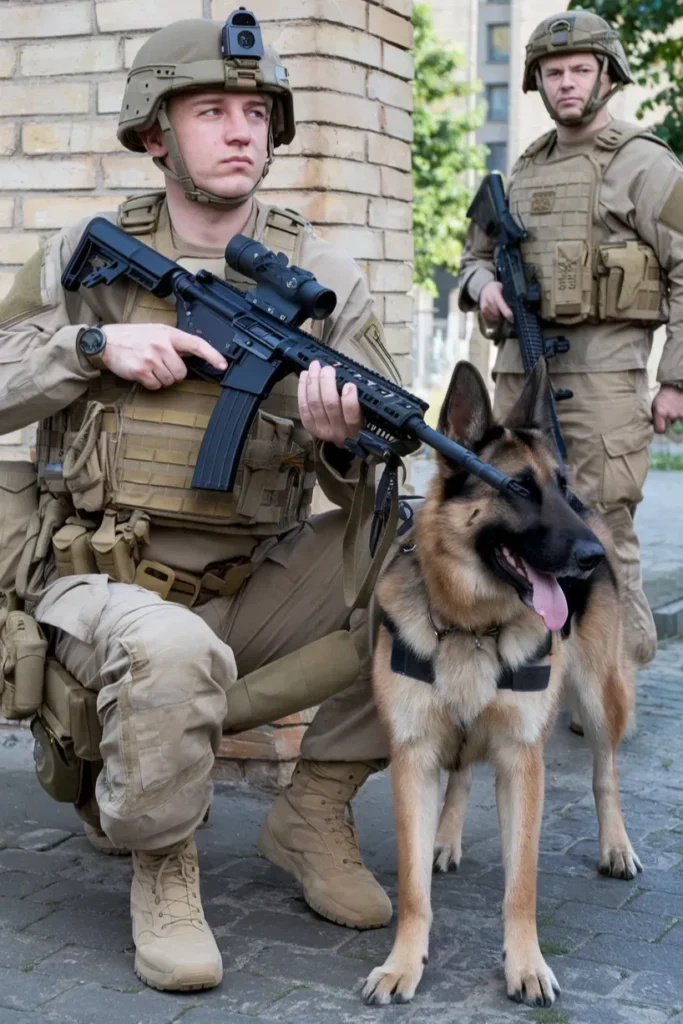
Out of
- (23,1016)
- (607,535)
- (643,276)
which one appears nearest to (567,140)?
(643,276)

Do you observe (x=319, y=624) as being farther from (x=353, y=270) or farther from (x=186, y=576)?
(x=353, y=270)

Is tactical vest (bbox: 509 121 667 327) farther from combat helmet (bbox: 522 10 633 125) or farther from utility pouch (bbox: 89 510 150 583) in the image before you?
utility pouch (bbox: 89 510 150 583)

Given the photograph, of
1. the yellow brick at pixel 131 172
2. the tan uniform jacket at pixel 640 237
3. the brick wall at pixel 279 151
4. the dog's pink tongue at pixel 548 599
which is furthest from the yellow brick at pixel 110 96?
the dog's pink tongue at pixel 548 599

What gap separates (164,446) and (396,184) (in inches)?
71.0

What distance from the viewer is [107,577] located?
338cm

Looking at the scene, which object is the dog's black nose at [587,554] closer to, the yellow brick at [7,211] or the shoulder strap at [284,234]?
the shoulder strap at [284,234]

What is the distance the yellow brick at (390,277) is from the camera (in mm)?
4680

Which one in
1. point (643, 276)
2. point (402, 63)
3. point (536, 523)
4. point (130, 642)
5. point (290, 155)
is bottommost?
point (130, 642)

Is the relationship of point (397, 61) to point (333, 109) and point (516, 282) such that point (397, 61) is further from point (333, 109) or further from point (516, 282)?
point (516, 282)

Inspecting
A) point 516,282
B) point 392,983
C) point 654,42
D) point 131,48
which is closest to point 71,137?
point 131,48

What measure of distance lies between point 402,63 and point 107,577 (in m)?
2.36

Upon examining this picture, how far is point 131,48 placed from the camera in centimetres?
458

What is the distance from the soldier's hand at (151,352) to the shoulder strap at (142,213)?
39 cm

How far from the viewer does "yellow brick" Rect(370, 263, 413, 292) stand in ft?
15.4
